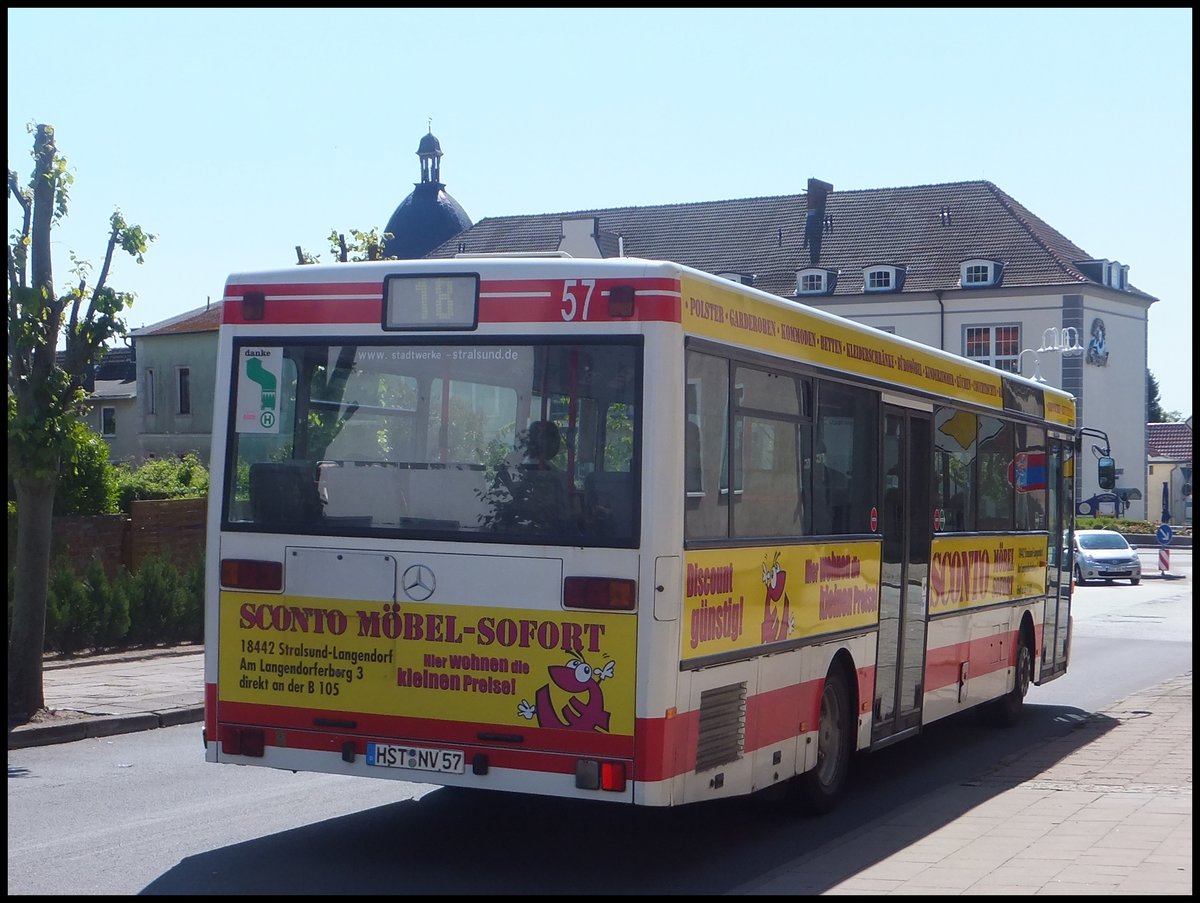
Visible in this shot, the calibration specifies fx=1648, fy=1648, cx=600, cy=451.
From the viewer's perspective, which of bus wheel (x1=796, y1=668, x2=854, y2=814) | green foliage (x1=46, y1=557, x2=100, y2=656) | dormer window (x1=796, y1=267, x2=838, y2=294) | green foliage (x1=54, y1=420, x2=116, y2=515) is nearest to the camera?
bus wheel (x1=796, y1=668, x2=854, y2=814)

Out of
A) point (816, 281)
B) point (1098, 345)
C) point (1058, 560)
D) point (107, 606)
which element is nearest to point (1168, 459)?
point (1098, 345)

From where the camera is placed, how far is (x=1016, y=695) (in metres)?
14.8

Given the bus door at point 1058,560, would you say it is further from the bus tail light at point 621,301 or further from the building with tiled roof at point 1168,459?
the building with tiled roof at point 1168,459

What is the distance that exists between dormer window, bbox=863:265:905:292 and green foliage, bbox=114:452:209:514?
46397mm

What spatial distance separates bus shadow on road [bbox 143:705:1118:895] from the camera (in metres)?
7.72

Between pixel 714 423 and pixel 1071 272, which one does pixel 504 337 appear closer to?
pixel 714 423

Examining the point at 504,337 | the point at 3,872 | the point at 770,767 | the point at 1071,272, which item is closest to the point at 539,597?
the point at 504,337

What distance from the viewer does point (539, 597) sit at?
774 centimetres

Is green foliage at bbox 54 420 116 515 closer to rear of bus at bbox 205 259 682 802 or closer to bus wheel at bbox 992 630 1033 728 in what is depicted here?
bus wheel at bbox 992 630 1033 728

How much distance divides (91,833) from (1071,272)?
64888mm

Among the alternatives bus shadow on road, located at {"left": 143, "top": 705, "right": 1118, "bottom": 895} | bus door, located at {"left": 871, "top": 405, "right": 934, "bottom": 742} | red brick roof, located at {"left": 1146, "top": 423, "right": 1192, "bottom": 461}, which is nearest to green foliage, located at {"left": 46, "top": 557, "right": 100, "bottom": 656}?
bus shadow on road, located at {"left": 143, "top": 705, "right": 1118, "bottom": 895}

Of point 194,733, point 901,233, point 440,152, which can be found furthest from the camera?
point 440,152

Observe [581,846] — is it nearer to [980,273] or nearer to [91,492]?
[91,492]

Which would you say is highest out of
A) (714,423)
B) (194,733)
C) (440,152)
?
(440,152)
